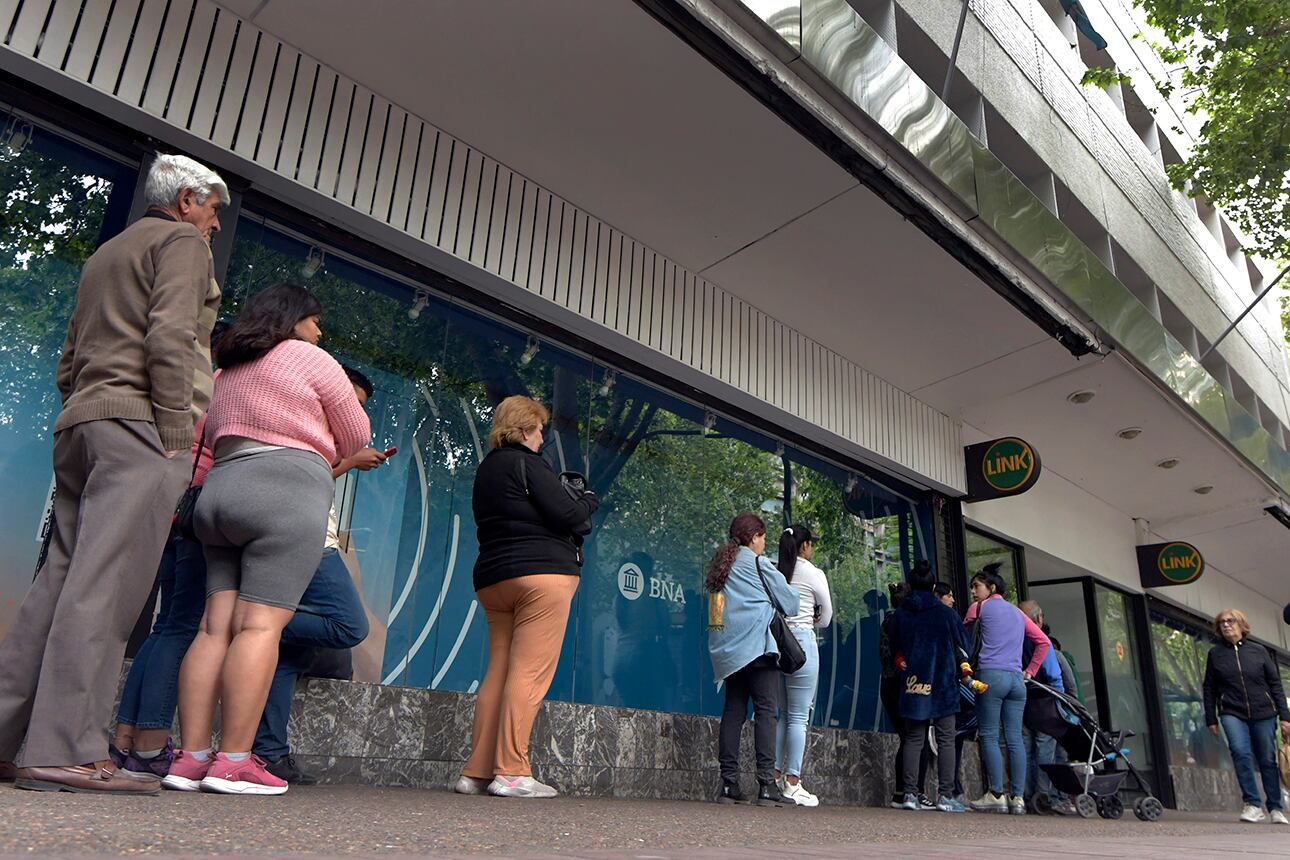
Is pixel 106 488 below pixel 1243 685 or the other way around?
below

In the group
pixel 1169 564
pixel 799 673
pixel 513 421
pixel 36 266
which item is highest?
pixel 1169 564

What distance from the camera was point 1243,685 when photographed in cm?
873

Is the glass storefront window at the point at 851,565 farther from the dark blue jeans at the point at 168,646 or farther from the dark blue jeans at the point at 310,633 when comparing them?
the dark blue jeans at the point at 168,646

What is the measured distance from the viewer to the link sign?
9359 mm

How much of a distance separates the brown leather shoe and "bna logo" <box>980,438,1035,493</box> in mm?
8385

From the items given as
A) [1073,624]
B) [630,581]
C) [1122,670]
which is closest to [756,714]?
[630,581]

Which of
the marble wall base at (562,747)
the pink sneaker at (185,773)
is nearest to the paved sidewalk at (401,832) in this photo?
the pink sneaker at (185,773)

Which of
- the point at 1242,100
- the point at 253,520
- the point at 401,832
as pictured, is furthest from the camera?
the point at 1242,100

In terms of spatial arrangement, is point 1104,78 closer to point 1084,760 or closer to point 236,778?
point 1084,760

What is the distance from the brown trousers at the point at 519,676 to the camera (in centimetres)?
419

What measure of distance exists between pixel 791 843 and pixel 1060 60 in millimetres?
11449

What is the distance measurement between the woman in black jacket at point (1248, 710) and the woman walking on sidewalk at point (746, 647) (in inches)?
210

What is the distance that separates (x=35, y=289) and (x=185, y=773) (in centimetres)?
262

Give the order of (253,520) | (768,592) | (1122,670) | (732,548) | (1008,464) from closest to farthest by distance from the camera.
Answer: (253,520) < (768,592) < (732,548) < (1008,464) < (1122,670)
